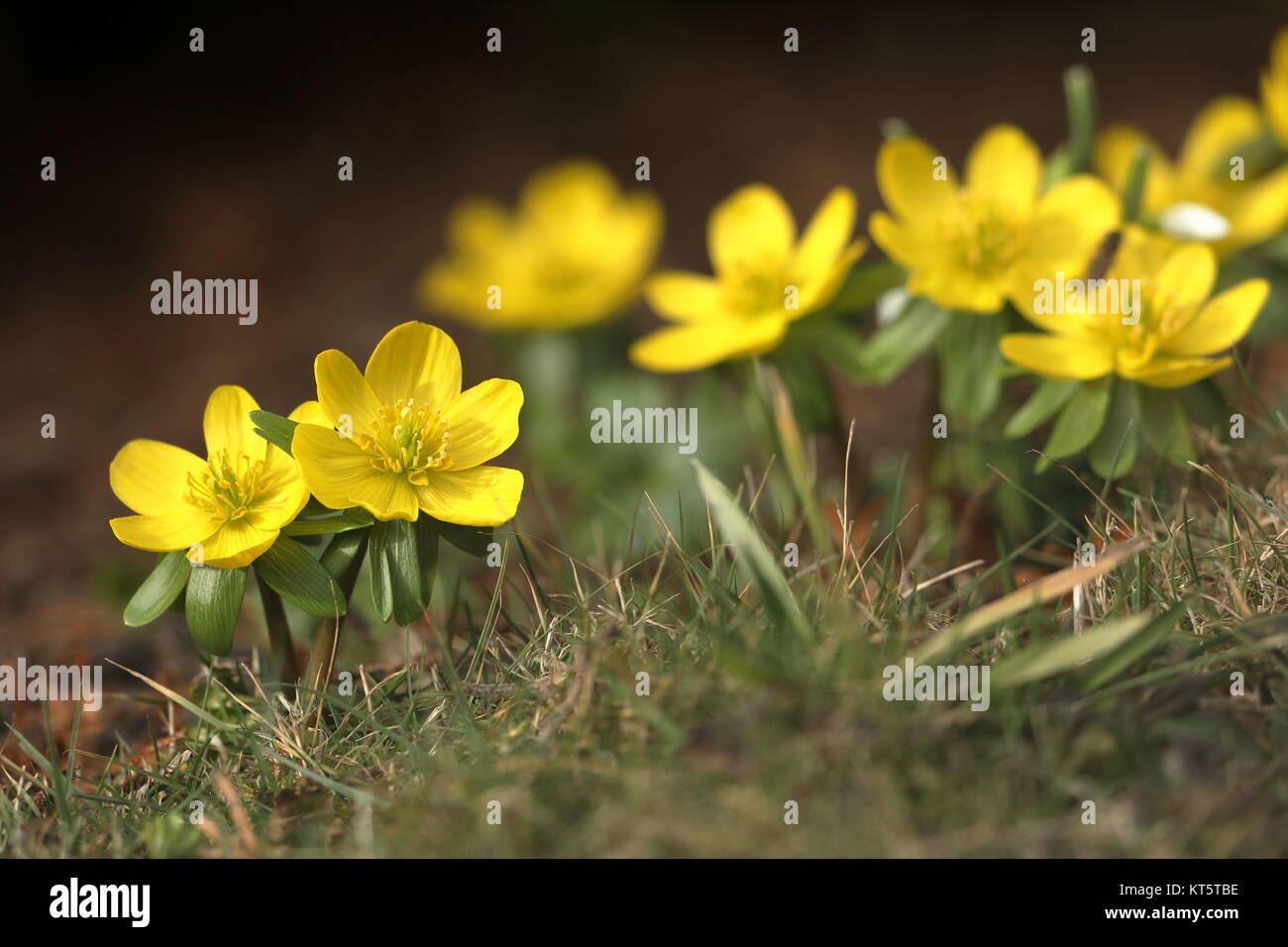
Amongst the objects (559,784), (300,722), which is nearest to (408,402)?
(300,722)

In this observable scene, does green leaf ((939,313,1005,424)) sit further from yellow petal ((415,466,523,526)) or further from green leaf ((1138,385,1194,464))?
yellow petal ((415,466,523,526))

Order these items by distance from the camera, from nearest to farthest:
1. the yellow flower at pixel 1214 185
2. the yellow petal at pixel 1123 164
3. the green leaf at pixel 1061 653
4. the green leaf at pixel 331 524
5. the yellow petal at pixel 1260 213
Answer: the green leaf at pixel 1061 653, the green leaf at pixel 331 524, the yellow flower at pixel 1214 185, the yellow petal at pixel 1260 213, the yellow petal at pixel 1123 164

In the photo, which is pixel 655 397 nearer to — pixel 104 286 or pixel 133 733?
pixel 133 733

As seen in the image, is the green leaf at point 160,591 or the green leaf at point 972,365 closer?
the green leaf at point 160,591

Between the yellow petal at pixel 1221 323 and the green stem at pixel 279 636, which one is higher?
the yellow petal at pixel 1221 323

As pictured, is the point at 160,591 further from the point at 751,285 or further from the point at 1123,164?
the point at 1123,164

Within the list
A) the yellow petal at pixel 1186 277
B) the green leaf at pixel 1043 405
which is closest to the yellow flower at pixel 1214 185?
the yellow petal at pixel 1186 277

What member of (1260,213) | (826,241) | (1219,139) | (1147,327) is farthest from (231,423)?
(1219,139)

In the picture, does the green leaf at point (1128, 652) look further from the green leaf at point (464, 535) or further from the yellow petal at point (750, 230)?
the yellow petal at point (750, 230)
